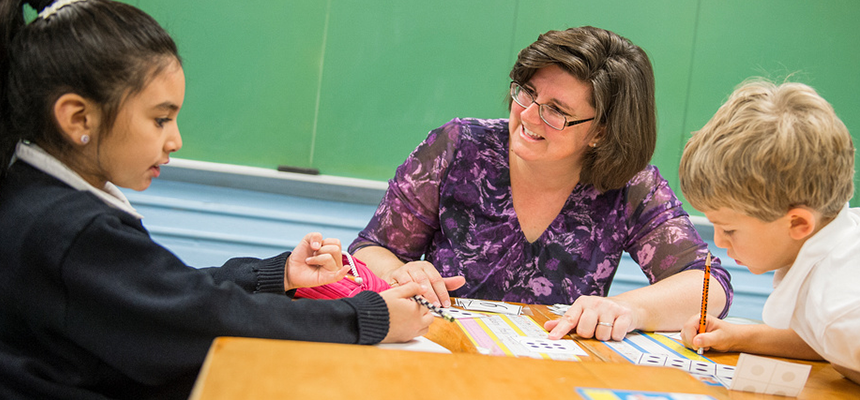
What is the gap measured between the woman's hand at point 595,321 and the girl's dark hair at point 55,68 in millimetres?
860

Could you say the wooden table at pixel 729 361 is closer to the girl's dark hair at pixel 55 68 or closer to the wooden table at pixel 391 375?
the wooden table at pixel 391 375

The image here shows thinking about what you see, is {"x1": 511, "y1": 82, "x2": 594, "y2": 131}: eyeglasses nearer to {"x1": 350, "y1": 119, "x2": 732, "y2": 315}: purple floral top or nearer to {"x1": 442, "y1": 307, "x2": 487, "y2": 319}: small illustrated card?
{"x1": 350, "y1": 119, "x2": 732, "y2": 315}: purple floral top

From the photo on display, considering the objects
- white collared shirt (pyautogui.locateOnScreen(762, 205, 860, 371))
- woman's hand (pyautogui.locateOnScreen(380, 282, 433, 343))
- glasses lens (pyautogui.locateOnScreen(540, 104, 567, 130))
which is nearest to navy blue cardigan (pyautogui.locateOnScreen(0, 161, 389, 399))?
woman's hand (pyautogui.locateOnScreen(380, 282, 433, 343))

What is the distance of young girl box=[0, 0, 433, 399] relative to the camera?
83cm

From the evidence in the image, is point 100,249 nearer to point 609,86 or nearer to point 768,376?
point 768,376

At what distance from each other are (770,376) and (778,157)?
0.33 metres

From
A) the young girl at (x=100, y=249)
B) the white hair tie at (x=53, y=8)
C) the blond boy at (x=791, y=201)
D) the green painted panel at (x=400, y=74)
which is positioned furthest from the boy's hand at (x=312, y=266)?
the green painted panel at (x=400, y=74)

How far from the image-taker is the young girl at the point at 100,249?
2.74ft

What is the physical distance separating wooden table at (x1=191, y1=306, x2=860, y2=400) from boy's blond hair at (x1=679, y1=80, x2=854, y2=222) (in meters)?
0.36

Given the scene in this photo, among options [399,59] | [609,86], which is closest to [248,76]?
[399,59]

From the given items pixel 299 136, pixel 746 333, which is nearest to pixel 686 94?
pixel 299 136

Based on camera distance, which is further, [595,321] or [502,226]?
[502,226]

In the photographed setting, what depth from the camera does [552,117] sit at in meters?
1.65

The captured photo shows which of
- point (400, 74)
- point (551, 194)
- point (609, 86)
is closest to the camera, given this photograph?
point (609, 86)
